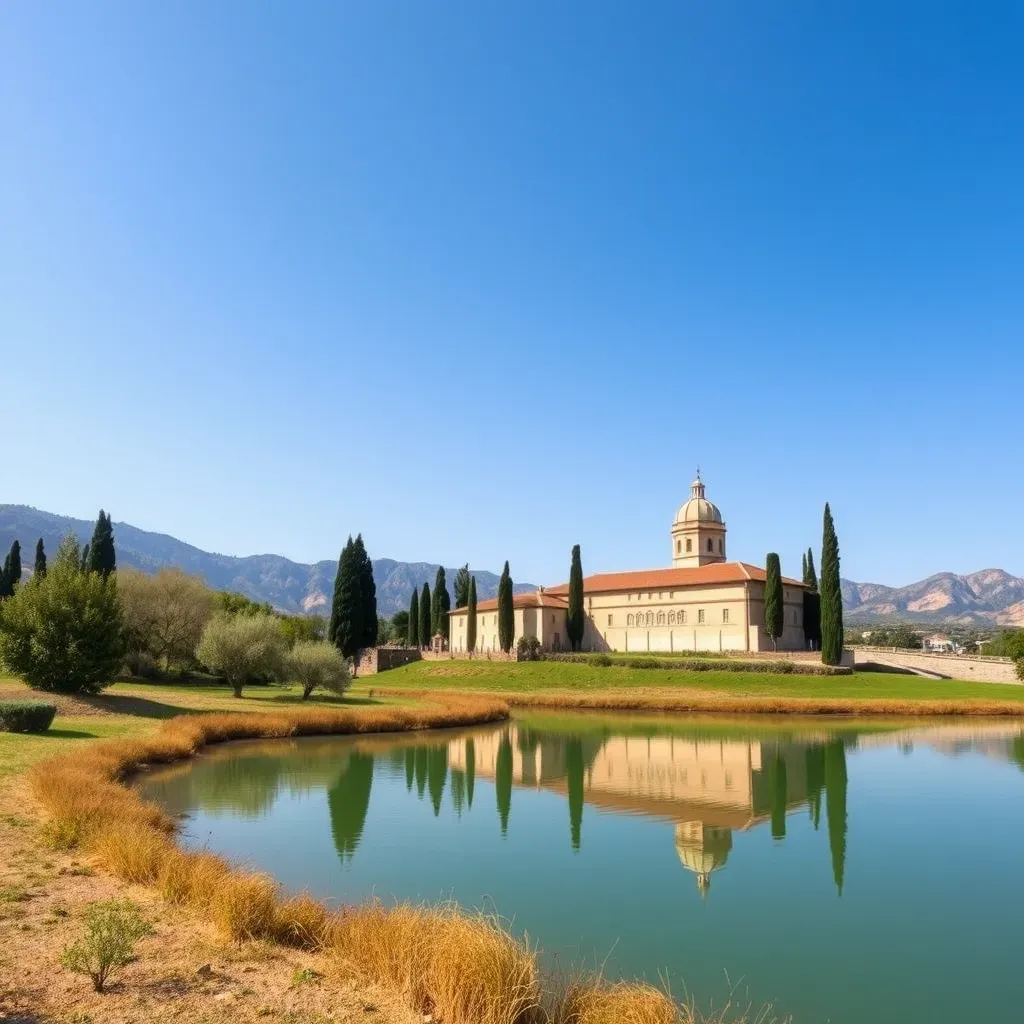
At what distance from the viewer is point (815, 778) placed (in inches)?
946

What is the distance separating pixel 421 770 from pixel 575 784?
16.2 feet

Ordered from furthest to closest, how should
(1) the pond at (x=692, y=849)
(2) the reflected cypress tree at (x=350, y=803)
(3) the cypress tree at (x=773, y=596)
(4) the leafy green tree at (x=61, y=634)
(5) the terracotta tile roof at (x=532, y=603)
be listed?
(5) the terracotta tile roof at (x=532, y=603)
(3) the cypress tree at (x=773, y=596)
(4) the leafy green tree at (x=61, y=634)
(2) the reflected cypress tree at (x=350, y=803)
(1) the pond at (x=692, y=849)

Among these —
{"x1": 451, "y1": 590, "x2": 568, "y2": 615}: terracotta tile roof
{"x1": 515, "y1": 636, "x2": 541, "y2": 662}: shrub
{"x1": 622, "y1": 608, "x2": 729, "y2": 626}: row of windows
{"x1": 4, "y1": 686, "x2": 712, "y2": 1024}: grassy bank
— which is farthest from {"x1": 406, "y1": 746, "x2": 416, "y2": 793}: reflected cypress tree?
{"x1": 622, "y1": 608, "x2": 729, "y2": 626}: row of windows

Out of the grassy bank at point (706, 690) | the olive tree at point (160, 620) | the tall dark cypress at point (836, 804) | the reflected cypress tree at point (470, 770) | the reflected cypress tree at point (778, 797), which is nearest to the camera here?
the tall dark cypress at point (836, 804)

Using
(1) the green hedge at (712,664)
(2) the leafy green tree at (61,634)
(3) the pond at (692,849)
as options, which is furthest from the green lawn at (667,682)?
(2) the leafy green tree at (61,634)

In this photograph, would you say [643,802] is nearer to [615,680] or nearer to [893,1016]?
[893,1016]

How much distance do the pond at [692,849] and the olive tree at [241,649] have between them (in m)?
12.4

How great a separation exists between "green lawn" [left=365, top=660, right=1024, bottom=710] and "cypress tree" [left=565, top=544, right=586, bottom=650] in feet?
23.2

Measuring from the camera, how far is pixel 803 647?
70312mm

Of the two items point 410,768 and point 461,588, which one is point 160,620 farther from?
point 461,588

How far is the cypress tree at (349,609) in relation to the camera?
223 feet

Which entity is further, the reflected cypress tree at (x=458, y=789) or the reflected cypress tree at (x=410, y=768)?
the reflected cypress tree at (x=410, y=768)

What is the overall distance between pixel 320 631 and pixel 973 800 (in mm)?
81872

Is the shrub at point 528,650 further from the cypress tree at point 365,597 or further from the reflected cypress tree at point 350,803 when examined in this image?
the reflected cypress tree at point 350,803
